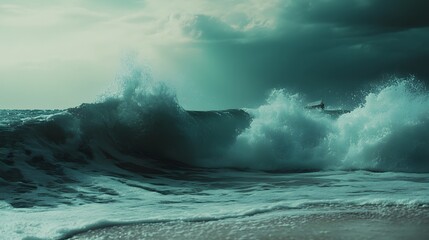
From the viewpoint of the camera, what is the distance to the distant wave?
9.30 meters

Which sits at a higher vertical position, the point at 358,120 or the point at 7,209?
the point at 358,120

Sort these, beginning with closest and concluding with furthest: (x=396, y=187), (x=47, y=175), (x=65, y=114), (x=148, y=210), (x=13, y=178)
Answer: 1. (x=148, y=210)
2. (x=396, y=187)
3. (x=13, y=178)
4. (x=47, y=175)
5. (x=65, y=114)

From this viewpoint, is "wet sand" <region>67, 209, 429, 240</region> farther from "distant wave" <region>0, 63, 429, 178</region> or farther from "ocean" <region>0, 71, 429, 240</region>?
"distant wave" <region>0, 63, 429, 178</region>

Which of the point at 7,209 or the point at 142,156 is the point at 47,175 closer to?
the point at 7,209

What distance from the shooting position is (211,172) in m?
9.48

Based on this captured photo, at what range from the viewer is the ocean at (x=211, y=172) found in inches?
159

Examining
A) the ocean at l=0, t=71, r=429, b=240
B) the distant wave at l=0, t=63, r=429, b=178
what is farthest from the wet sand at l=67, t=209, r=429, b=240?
the distant wave at l=0, t=63, r=429, b=178

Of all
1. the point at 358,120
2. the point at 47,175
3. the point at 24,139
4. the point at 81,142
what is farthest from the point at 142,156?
the point at 358,120

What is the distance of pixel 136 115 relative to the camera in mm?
12016

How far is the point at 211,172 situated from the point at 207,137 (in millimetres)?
3266

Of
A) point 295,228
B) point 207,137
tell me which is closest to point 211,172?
point 207,137

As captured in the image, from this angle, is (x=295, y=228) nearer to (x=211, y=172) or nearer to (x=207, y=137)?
(x=211, y=172)

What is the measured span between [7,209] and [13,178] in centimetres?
185

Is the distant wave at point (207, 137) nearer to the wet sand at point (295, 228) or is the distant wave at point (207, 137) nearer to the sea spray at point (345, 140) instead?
the sea spray at point (345, 140)
